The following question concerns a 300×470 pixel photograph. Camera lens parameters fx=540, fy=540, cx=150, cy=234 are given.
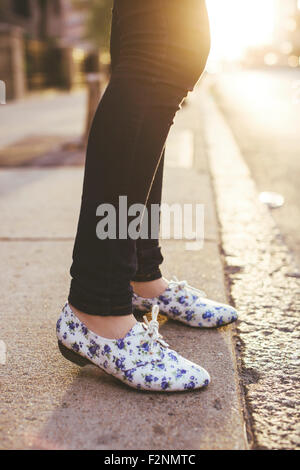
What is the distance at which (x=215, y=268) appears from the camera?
84.1 inches

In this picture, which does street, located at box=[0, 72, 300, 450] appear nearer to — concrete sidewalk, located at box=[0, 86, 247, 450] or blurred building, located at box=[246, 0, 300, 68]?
concrete sidewalk, located at box=[0, 86, 247, 450]

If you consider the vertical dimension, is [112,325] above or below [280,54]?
above

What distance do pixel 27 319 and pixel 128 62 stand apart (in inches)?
33.8

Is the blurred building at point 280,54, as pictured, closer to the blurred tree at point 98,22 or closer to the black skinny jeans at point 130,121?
the blurred tree at point 98,22

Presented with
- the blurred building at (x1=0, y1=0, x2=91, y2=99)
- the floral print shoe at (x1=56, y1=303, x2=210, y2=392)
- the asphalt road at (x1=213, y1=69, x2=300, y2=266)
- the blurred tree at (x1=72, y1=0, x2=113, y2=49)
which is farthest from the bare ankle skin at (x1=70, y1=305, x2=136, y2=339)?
the blurred tree at (x1=72, y1=0, x2=113, y2=49)

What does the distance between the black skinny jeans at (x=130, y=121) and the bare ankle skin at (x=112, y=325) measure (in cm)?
2

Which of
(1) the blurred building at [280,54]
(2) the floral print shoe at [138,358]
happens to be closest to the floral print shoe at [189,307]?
(2) the floral print shoe at [138,358]

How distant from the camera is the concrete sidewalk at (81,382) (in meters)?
1.11

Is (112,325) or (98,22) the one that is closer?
(112,325)

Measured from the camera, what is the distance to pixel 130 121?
3.99 feet

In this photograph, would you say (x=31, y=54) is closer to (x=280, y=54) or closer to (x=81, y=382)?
(x=81, y=382)

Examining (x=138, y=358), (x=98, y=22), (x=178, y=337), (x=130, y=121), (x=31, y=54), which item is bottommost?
(x=98, y=22)

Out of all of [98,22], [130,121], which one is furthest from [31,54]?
[98,22]

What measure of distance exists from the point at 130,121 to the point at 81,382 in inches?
25.3
